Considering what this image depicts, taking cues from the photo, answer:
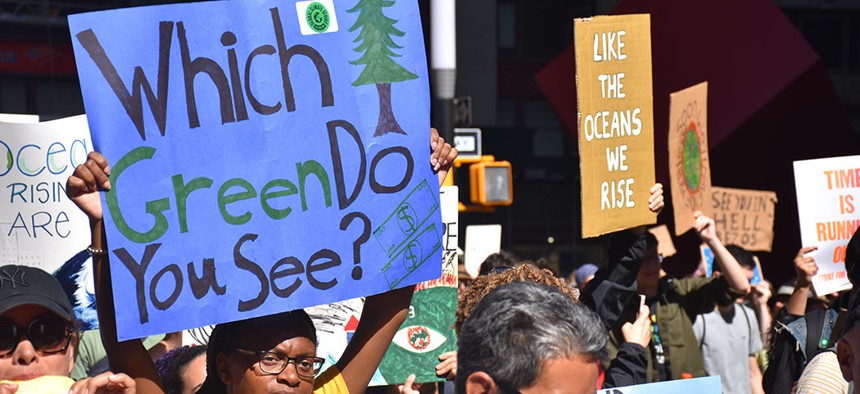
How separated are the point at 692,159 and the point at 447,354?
2.60 m

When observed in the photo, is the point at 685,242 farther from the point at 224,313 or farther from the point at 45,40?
the point at 45,40

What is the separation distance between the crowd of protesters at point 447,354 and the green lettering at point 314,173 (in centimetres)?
31

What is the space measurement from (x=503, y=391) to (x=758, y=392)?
5709mm

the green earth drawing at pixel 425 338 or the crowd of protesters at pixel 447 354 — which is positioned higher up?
the crowd of protesters at pixel 447 354

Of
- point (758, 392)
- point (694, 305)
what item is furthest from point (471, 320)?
point (758, 392)

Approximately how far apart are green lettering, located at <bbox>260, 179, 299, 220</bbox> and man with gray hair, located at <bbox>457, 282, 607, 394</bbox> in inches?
42.8

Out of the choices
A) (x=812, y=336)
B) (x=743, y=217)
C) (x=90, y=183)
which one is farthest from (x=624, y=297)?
(x=743, y=217)

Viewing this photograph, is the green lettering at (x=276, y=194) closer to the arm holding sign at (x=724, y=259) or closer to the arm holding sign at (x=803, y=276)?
the arm holding sign at (x=724, y=259)

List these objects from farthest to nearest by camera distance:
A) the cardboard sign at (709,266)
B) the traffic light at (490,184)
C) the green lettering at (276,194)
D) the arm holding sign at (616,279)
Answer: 1. the traffic light at (490,184)
2. the cardboard sign at (709,266)
3. the arm holding sign at (616,279)
4. the green lettering at (276,194)

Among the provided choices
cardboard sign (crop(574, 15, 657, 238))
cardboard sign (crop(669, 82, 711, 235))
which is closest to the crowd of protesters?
cardboard sign (crop(574, 15, 657, 238))

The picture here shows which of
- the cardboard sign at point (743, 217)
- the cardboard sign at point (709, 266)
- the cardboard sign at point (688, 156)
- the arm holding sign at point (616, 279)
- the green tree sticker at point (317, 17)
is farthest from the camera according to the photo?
the cardboard sign at point (743, 217)

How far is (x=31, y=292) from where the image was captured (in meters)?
3.11

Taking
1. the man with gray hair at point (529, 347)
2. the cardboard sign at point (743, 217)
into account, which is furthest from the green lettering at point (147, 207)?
the cardboard sign at point (743, 217)

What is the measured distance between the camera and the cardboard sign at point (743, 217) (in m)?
9.41
